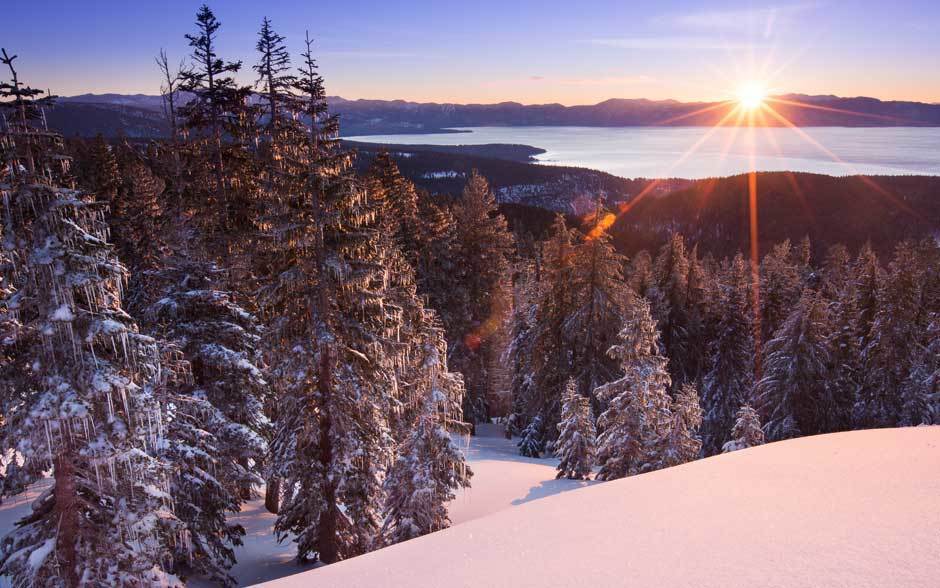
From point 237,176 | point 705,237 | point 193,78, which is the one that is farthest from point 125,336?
point 705,237

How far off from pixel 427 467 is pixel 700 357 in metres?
30.5

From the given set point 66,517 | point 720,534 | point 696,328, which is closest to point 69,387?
point 66,517

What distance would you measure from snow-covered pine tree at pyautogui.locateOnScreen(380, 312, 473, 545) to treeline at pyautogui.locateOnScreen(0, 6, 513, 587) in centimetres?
5

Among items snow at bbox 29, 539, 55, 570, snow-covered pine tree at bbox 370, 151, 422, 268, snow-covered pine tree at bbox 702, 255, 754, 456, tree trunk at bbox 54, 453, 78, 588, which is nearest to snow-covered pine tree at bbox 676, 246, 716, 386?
snow-covered pine tree at bbox 702, 255, 754, 456

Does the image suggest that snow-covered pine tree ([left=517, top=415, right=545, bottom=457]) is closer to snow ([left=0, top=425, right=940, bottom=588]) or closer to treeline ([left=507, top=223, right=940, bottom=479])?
treeline ([left=507, top=223, right=940, bottom=479])

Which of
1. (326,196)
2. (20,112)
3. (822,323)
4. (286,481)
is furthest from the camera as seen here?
(822,323)

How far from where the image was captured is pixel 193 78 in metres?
17.8

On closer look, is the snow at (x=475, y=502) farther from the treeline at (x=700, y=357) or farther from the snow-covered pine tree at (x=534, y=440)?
the treeline at (x=700, y=357)

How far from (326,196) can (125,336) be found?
5.39 m

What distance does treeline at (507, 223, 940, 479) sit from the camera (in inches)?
784

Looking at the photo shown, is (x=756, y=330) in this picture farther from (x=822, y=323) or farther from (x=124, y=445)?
(x=124, y=445)

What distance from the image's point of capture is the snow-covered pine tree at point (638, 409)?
1927 cm

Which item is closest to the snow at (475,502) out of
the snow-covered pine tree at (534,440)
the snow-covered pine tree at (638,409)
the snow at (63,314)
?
the snow-covered pine tree at (534,440)

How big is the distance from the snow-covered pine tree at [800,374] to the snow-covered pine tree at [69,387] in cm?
3123
